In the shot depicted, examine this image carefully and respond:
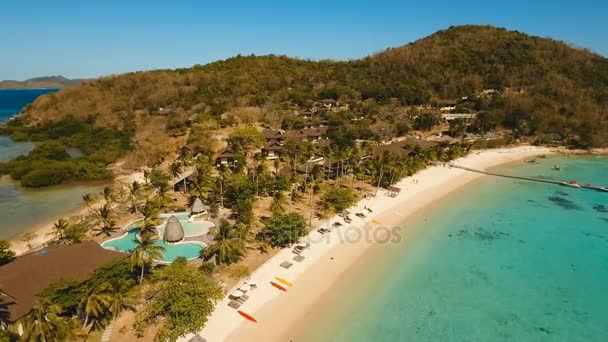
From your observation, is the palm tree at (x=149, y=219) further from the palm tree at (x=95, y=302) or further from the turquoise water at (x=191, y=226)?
the palm tree at (x=95, y=302)

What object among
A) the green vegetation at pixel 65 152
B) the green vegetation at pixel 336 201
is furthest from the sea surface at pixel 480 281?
the green vegetation at pixel 65 152

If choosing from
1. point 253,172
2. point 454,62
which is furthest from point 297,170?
point 454,62

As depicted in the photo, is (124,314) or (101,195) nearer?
(124,314)

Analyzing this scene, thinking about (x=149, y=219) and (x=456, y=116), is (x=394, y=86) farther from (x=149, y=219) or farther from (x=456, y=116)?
(x=149, y=219)

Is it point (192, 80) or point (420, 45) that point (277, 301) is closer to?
point (192, 80)

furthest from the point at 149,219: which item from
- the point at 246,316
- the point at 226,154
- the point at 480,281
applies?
the point at 480,281

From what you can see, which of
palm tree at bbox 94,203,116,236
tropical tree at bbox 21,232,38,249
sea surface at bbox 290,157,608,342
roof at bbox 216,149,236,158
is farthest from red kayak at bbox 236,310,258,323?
roof at bbox 216,149,236,158

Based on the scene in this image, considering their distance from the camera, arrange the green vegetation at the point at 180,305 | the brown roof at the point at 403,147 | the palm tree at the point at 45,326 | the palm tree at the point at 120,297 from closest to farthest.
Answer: the palm tree at the point at 45,326 → the palm tree at the point at 120,297 → the green vegetation at the point at 180,305 → the brown roof at the point at 403,147
